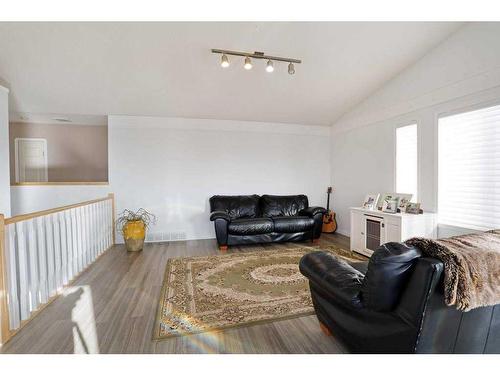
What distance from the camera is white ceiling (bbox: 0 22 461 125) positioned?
8.87 feet

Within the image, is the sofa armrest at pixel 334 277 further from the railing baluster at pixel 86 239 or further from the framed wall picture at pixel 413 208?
the railing baluster at pixel 86 239

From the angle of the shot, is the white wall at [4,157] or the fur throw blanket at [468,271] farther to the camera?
the white wall at [4,157]

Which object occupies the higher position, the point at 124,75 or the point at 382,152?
the point at 124,75

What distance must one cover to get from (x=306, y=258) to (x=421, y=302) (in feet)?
2.59

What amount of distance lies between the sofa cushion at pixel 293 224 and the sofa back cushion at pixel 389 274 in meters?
2.90

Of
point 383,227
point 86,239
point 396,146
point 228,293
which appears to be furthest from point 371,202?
point 86,239

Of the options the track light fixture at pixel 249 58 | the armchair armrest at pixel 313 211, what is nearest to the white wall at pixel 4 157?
the track light fixture at pixel 249 58

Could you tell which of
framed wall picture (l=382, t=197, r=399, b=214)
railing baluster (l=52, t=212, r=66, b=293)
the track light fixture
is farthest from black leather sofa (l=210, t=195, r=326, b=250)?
the track light fixture

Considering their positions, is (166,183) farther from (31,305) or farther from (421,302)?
(421,302)

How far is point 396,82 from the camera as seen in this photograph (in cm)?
368

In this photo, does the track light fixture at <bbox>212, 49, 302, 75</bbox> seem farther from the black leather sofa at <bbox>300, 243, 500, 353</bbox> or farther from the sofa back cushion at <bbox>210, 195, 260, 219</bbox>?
the black leather sofa at <bbox>300, 243, 500, 353</bbox>

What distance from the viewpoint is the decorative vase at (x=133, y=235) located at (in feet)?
12.5

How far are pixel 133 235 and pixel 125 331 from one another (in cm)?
226
